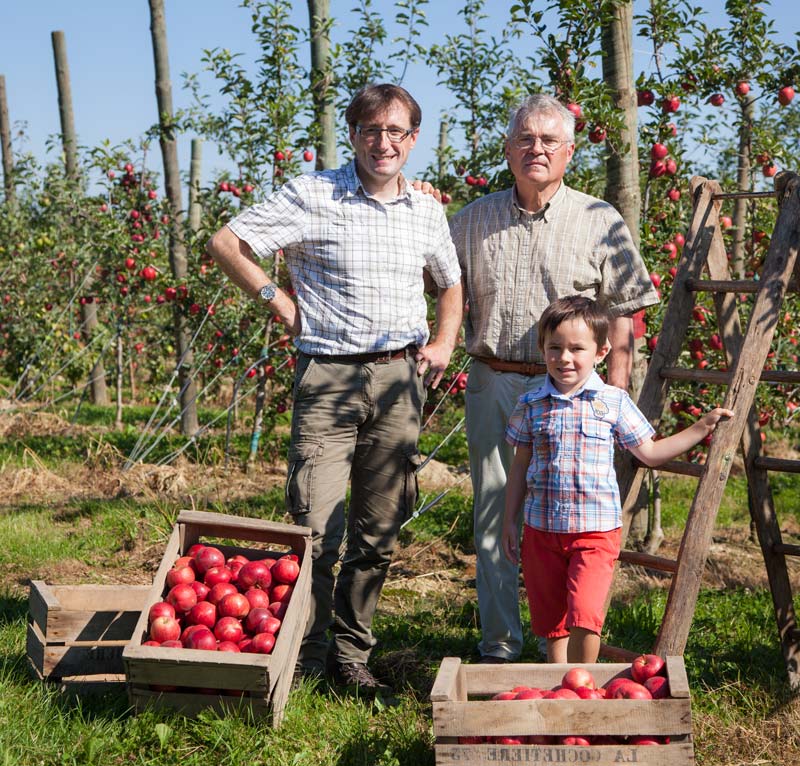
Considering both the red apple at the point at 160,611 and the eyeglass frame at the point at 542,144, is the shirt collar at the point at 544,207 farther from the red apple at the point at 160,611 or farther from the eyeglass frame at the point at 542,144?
the red apple at the point at 160,611

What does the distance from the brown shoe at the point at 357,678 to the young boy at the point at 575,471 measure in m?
0.79

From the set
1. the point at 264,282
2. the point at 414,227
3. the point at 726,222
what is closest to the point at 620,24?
the point at 726,222

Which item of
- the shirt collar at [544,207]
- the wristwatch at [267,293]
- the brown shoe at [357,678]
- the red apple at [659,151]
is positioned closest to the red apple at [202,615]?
the brown shoe at [357,678]

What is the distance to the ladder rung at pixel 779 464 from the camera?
3.56m

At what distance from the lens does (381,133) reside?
11.2ft

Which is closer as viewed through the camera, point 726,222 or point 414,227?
point 414,227

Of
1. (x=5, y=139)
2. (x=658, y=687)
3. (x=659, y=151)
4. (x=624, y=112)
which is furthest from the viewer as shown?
(x=5, y=139)

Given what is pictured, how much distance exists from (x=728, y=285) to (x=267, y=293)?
1.72m

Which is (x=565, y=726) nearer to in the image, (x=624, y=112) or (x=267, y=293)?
(x=267, y=293)

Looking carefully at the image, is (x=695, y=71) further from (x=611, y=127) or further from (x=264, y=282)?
(x=264, y=282)

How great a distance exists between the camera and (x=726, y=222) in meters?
6.07

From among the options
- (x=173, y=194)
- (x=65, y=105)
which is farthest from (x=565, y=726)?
(x=65, y=105)

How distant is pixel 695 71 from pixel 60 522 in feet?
15.7

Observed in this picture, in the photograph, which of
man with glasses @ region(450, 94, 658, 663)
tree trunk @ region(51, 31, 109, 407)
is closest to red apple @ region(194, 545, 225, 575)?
man with glasses @ region(450, 94, 658, 663)
